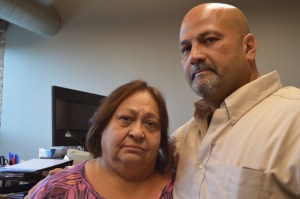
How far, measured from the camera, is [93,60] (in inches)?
145

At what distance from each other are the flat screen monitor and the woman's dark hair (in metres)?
0.66

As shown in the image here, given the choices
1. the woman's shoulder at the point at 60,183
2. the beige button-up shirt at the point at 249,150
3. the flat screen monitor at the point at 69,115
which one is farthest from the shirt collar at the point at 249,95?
the flat screen monitor at the point at 69,115

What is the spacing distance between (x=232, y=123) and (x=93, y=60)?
2.90 m

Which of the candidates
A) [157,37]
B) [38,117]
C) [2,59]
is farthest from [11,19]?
[157,37]

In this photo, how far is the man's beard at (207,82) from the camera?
1115 millimetres

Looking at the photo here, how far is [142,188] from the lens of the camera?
1133 mm

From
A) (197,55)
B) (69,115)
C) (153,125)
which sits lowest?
(153,125)

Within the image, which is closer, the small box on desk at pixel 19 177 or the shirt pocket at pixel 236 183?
the shirt pocket at pixel 236 183

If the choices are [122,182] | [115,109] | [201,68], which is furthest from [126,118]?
[201,68]

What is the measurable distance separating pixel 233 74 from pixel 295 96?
235mm

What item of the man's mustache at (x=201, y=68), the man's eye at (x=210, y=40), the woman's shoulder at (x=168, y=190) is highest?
the man's eye at (x=210, y=40)

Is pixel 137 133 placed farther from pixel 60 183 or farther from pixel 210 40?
pixel 210 40

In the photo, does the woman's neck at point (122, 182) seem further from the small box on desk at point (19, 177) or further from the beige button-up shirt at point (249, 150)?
the small box on desk at point (19, 177)

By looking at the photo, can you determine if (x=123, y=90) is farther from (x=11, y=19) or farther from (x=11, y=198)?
(x=11, y=19)
